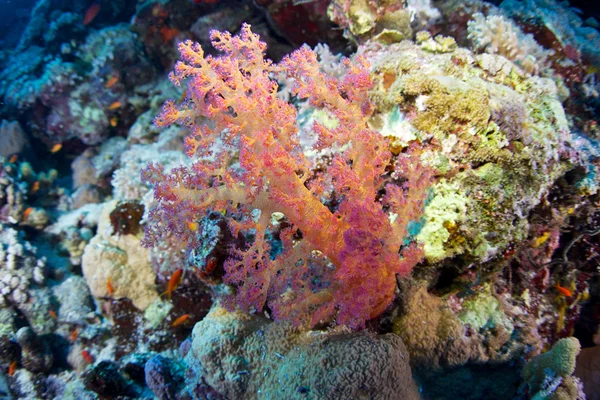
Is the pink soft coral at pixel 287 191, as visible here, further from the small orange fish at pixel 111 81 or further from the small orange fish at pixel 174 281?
the small orange fish at pixel 111 81

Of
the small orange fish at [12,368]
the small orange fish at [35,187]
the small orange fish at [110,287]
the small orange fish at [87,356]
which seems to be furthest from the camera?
the small orange fish at [35,187]

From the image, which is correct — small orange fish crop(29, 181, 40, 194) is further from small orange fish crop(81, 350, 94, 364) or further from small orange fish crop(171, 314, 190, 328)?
small orange fish crop(171, 314, 190, 328)

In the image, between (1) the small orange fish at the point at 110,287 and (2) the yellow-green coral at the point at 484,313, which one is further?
(1) the small orange fish at the point at 110,287

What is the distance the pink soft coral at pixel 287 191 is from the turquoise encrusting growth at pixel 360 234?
0.05ft

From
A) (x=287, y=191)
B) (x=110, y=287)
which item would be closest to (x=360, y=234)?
(x=287, y=191)

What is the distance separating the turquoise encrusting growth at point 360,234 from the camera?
240cm

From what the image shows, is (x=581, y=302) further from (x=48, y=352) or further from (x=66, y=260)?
(x=66, y=260)

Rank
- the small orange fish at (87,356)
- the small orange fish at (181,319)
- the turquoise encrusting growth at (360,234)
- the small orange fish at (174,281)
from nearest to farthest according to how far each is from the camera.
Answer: the turquoise encrusting growth at (360,234), the small orange fish at (174,281), the small orange fish at (181,319), the small orange fish at (87,356)

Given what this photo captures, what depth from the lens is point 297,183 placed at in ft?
7.88

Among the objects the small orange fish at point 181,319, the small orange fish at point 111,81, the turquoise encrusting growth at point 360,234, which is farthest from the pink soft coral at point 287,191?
the small orange fish at point 111,81

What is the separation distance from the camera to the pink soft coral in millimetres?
2334

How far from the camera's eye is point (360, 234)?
90.6 inches

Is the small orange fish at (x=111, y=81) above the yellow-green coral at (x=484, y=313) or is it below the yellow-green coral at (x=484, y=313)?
below

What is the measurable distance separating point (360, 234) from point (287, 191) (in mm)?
586
